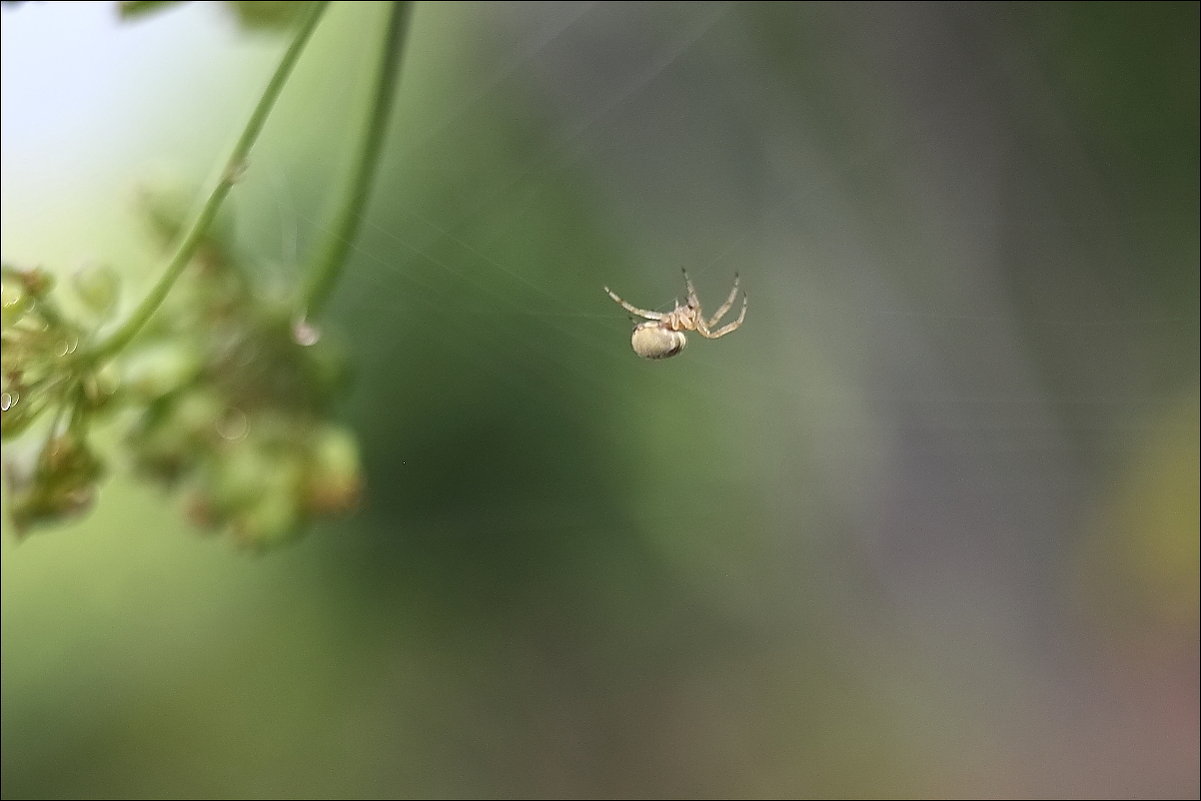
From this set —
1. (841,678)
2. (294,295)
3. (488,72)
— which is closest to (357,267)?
(488,72)

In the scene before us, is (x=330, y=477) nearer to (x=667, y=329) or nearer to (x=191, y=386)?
(x=191, y=386)

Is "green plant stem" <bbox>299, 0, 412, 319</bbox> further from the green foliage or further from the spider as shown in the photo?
the spider

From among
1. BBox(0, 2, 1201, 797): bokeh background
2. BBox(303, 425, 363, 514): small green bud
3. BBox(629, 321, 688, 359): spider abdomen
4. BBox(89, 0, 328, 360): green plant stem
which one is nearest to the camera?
BBox(89, 0, 328, 360): green plant stem

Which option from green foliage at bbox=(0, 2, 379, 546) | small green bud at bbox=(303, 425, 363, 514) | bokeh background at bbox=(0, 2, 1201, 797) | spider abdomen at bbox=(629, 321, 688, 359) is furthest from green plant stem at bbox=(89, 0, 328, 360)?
bokeh background at bbox=(0, 2, 1201, 797)

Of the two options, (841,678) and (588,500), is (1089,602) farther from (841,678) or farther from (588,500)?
(588,500)

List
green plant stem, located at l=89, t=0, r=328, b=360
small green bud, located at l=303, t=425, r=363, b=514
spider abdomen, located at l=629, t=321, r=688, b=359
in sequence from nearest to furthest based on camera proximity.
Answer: green plant stem, located at l=89, t=0, r=328, b=360, small green bud, located at l=303, t=425, r=363, b=514, spider abdomen, located at l=629, t=321, r=688, b=359

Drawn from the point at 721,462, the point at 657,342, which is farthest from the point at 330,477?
the point at 721,462

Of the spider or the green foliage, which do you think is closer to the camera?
the green foliage
